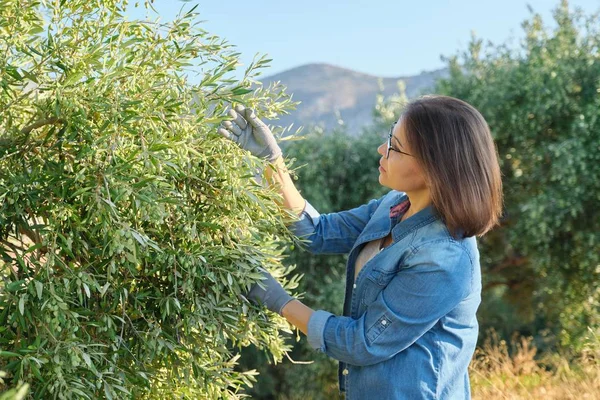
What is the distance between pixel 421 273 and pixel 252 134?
2.86ft

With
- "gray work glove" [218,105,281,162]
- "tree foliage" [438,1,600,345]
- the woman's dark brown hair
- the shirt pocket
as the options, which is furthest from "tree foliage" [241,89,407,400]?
the woman's dark brown hair

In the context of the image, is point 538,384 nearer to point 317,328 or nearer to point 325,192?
point 325,192

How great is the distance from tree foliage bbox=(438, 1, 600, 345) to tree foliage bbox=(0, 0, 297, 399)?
18.7 ft

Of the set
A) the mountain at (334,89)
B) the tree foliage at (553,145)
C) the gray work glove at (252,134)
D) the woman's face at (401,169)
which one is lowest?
the mountain at (334,89)

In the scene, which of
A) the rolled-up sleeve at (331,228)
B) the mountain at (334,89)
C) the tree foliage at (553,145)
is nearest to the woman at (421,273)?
the rolled-up sleeve at (331,228)

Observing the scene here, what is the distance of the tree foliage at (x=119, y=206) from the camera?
224cm

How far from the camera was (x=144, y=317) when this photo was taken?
252 cm

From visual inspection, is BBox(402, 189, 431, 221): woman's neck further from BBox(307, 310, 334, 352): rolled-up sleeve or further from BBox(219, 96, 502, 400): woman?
BBox(307, 310, 334, 352): rolled-up sleeve

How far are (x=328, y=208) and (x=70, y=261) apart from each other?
6.91m

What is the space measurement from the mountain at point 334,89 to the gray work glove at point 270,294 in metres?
32.0

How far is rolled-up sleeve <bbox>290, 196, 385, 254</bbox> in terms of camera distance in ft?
10.1

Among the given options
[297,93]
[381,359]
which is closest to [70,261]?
[381,359]

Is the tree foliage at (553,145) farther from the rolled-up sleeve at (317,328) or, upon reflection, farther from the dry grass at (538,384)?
the rolled-up sleeve at (317,328)

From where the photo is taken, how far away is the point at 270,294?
268 centimetres
